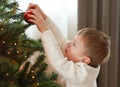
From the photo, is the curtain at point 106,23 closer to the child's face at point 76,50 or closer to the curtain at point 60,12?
the curtain at point 60,12

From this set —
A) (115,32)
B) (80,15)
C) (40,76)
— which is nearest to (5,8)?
(40,76)

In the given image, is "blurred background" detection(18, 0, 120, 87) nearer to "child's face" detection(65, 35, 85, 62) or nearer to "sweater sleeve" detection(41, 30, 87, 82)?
"child's face" detection(65, 35, 85, 62)

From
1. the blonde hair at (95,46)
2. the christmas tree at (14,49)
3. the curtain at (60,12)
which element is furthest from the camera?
the curtain at (60,12)

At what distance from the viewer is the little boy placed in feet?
3.78

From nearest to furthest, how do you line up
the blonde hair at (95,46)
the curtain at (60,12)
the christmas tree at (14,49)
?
the christmas tree at (14,49), the blonde hair at (95,46), the curtain at (60,12)

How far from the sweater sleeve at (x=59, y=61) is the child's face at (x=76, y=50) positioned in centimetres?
9

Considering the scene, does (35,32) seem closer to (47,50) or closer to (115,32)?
(115,32)

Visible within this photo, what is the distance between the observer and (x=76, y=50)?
127 centimetres

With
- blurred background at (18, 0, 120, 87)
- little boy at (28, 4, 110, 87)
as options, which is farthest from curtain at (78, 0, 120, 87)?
little boy at (28, 4, 110, 87)

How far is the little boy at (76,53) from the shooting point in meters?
1.15

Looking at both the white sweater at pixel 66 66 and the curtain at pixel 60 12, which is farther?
the curtain at pixel 60 12

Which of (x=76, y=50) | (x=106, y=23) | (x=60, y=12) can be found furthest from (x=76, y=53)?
(x=106, y=23)

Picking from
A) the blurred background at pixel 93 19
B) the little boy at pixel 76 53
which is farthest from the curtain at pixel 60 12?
the little boy at pixel 76 53

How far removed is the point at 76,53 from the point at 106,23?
789 mm
